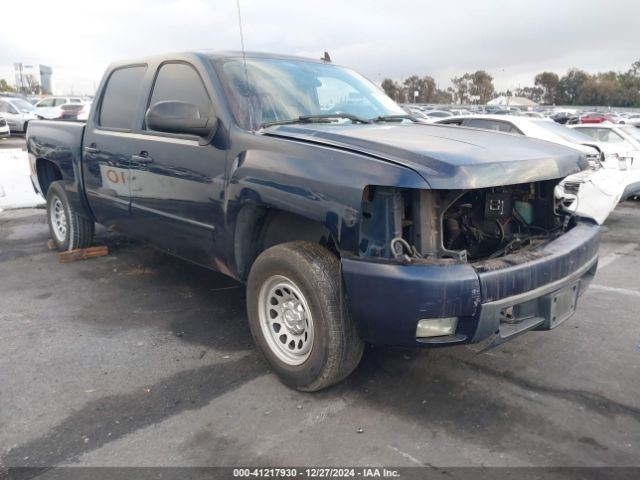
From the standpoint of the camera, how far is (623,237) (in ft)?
Answer: 25.3

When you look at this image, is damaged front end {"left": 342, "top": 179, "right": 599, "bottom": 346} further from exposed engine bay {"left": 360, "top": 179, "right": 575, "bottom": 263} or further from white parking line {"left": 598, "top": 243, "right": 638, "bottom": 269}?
white parking line {"left": 598, "top": 243, "right": 638, "bottom": 269}

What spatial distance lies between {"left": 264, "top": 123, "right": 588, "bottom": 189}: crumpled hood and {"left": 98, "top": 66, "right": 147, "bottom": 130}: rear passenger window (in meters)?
1.71

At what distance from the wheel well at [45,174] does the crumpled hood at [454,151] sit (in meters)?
3.91

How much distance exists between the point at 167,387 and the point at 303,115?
192 cm

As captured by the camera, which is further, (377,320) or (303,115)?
(303,115)

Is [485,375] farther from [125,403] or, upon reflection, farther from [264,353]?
[125,403]

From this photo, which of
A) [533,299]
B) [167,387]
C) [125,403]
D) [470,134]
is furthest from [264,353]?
[470,134]

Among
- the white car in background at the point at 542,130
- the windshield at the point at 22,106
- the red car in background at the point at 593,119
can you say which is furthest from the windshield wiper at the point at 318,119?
the red car in background at the point at 593,119

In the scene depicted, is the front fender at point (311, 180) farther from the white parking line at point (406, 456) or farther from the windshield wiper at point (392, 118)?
the windshield wiper at point (392, 118)

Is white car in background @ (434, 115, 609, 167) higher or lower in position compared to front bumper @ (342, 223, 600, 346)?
higher

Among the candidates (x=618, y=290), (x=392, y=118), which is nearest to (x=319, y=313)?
(x=392, y=118)

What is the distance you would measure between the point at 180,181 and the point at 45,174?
333cm

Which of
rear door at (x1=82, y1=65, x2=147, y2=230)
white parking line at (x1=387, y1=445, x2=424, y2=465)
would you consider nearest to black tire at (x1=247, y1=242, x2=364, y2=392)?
white parking line at (x1=387, y1=445, x2=424, y2=465)

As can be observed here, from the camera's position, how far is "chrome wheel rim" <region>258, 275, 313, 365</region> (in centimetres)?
325
